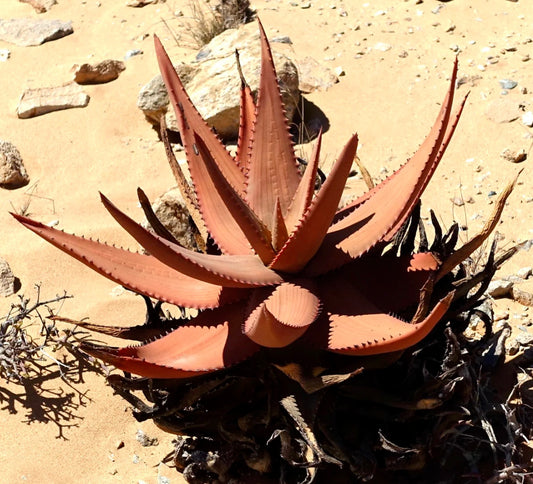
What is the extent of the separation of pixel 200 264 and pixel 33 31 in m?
4.58

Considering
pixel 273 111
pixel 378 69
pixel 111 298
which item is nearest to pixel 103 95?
pixel 378 69

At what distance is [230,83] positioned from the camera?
4.40 metres

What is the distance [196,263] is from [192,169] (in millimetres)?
472

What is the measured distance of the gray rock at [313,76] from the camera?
4773 millimetres

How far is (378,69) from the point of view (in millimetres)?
4781

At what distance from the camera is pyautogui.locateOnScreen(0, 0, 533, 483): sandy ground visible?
277 centimetres

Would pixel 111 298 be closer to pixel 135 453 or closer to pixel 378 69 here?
pixel 135 453

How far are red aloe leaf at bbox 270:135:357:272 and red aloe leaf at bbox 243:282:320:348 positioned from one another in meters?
0.09

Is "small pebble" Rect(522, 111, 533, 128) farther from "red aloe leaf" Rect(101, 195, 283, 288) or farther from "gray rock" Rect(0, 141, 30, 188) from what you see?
"gray rock" Rect(0, 141, 30, 188)

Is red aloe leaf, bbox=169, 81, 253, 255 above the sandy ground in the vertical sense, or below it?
above

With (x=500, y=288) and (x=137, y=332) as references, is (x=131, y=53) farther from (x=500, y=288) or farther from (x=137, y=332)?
(x=137, y=332)

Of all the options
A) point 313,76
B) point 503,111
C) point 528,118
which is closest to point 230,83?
point 313,76

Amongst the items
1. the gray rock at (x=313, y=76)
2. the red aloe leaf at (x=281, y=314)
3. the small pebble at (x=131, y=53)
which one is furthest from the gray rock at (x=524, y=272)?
the small pebble at (x=131, y=53)

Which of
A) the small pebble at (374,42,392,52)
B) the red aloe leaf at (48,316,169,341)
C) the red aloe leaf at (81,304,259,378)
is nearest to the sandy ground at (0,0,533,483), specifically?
the small pebble at (374,42,392,52)
